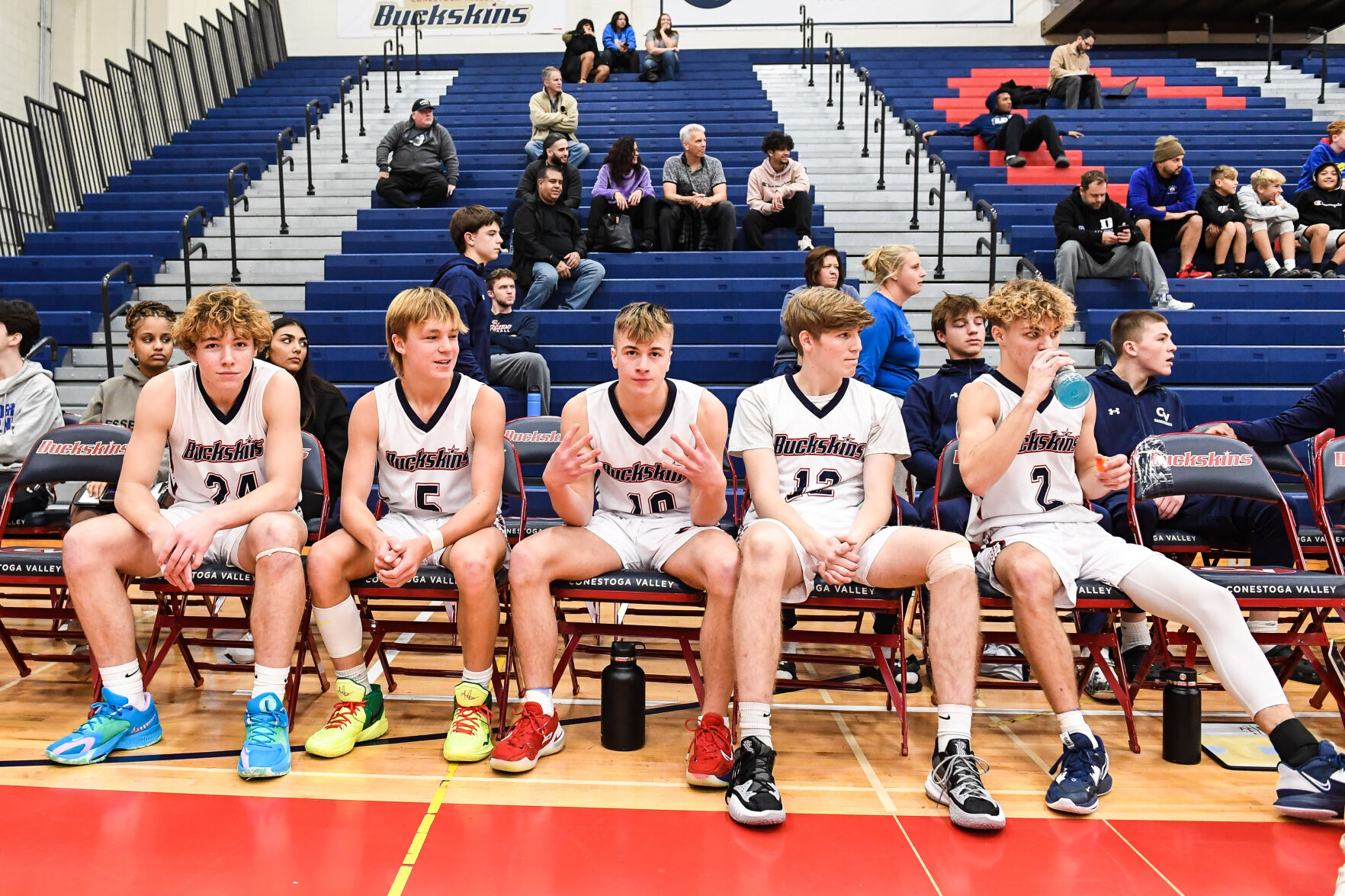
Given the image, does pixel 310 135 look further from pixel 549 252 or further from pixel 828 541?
pixel 828 541

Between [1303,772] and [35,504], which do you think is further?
[35,504]

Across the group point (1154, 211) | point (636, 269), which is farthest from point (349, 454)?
point (1154, 211)

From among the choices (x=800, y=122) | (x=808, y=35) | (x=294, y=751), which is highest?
(x=808, y=35)

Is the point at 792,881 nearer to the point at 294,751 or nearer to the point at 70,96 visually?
the point at 294,751

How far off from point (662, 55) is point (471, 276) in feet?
30.5

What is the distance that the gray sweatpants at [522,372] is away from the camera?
19.9 feet

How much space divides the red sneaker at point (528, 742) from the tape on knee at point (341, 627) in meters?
0.58

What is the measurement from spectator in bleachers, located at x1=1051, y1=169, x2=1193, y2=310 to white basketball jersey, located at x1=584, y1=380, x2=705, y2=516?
16.9ft

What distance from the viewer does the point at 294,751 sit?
2943mm

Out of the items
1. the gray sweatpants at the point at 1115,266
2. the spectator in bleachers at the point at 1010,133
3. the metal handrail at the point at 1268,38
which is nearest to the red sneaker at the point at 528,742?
the gray sweatpants at the point at 1115,266

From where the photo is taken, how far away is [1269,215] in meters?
8.00

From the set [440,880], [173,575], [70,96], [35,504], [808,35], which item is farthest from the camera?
[808,35]

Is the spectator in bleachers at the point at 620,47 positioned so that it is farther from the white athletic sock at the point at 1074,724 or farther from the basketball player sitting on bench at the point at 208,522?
the white athletic sock at the point at 1074,724

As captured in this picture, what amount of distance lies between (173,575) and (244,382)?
27.8 inches
